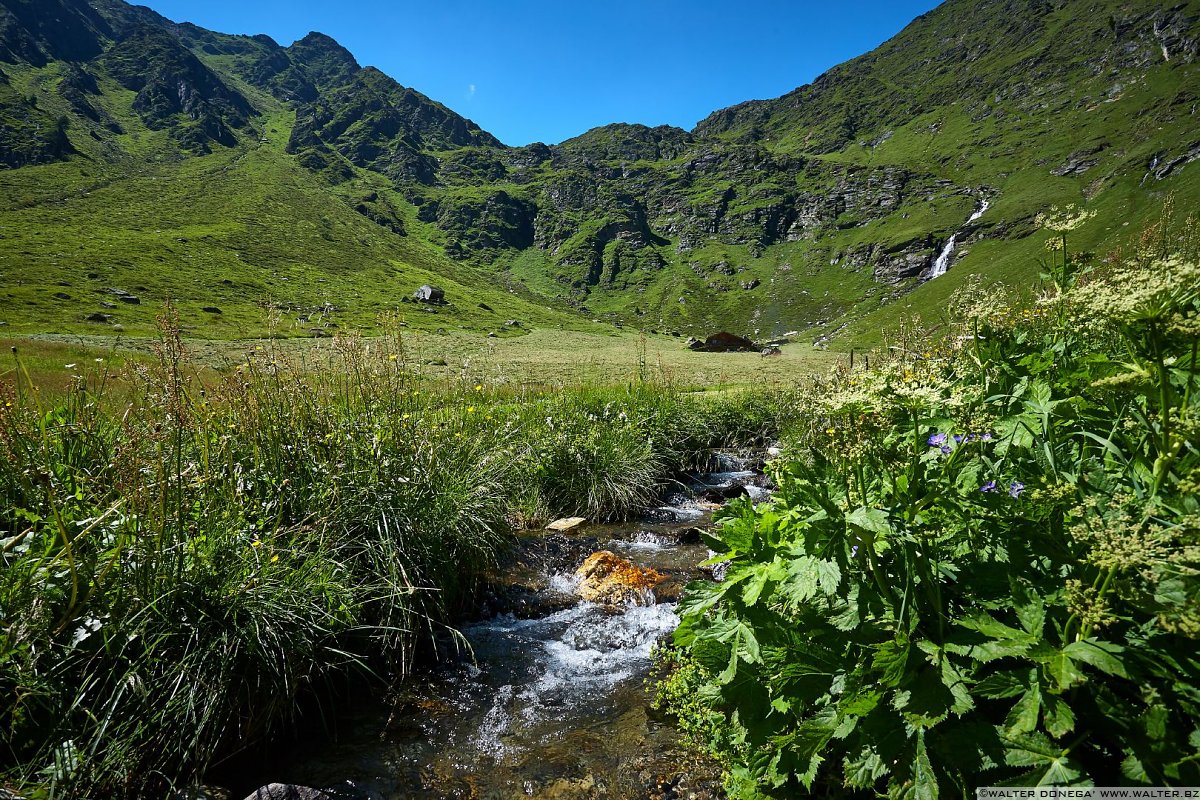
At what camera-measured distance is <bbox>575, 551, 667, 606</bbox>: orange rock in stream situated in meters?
7.12

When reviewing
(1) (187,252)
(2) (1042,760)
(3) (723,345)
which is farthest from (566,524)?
(1) (187,252)

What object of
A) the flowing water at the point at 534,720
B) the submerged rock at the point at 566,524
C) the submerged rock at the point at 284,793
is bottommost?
the flowing water at the point at 534,720

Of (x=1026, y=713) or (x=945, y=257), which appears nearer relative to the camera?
(x=1026, y=713)

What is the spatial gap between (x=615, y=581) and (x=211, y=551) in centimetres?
481

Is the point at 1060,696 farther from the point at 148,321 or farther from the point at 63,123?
the point at 63,123

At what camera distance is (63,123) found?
176 metres

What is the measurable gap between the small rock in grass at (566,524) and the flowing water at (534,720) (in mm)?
1548

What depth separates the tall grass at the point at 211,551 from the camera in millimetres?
3150

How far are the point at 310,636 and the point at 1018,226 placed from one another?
617ft

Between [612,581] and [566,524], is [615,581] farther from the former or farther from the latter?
[566,524]

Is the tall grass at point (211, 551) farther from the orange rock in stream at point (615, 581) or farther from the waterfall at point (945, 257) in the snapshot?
the waterfall at point (945, 257)

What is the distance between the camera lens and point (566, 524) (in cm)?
950

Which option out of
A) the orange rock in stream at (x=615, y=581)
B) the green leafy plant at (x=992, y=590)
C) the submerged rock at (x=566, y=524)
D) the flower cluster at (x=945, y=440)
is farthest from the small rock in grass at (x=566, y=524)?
the flower cluster at (x=945, y=440)

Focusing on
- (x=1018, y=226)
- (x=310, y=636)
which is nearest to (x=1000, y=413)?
(x=310, y=636)
